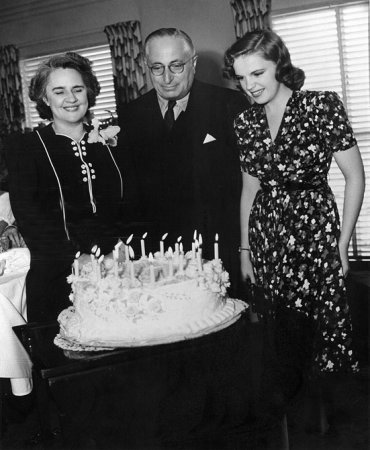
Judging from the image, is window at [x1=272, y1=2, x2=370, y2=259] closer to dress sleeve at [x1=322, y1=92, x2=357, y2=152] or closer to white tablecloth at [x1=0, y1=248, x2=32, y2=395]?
dress sleeve at [x1=322, y1=92, x2=357, y2=152]

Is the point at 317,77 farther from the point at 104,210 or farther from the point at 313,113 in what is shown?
→ the point at 104,210

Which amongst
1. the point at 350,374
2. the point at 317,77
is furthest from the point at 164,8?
the point at 350,374

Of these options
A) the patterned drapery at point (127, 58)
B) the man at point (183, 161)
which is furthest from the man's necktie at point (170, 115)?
the patterned drapery at point (127, 58)

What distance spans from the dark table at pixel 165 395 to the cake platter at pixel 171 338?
0.07 feet

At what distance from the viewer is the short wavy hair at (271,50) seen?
164 cm

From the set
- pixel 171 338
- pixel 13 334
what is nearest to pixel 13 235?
pixel 13 334

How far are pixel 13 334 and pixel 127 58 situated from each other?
111 cm

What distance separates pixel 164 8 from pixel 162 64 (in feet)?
0.64

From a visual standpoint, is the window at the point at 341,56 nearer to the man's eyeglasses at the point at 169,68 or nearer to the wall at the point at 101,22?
the wall at the point at 101,22

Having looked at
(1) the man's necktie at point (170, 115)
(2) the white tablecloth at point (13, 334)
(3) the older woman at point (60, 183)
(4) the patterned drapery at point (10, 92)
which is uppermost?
(4) the patterned drapery at point (10, 92)

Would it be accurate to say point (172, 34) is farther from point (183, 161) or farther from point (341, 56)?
point (341, 56)

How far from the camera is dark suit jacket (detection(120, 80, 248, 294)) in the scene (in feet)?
6.36

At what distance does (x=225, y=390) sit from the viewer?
4.26 ft

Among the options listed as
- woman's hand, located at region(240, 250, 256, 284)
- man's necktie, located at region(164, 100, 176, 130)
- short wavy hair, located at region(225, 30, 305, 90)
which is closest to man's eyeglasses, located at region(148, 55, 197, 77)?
man's necktie, located at region(164, 100, 176, 130)
